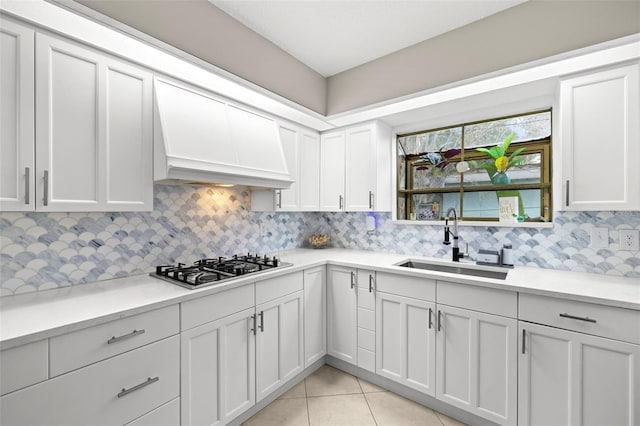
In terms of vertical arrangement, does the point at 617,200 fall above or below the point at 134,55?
below

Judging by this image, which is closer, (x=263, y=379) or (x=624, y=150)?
(x=624, y=150)

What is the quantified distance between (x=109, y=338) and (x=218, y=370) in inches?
27.2

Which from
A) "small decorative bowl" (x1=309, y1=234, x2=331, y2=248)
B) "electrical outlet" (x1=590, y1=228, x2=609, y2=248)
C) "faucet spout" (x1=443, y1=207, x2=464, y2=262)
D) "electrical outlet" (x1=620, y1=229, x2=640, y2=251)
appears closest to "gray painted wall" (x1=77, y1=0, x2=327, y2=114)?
"small decorative bowl" (x1=309, y1=234, x2=331, y2=248)

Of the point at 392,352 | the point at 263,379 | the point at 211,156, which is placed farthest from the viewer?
the point at 392,352

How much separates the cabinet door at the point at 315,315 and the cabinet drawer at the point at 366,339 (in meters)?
0.36

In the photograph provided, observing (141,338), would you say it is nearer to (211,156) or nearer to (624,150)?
(211,156)

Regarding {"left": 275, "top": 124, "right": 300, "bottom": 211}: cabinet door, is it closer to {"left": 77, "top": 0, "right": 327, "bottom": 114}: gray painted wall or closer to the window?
{"left": 77, "top": 0, "right": 327, "bottom": 114}: gray painted wall

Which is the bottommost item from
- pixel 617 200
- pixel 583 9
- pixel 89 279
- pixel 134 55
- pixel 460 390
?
pixel 460 390

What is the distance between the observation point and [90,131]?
154 centimetres

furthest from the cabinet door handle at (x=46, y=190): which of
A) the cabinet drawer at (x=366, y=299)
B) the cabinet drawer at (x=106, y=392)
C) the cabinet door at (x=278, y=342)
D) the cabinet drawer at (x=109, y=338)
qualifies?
the cabinet drawer at (x=366, y=299)

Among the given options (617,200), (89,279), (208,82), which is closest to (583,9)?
(617,200)

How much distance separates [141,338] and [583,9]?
9.95ft

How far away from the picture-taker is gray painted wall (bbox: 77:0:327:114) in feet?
5.08

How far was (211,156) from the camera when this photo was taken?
6.29 feet
